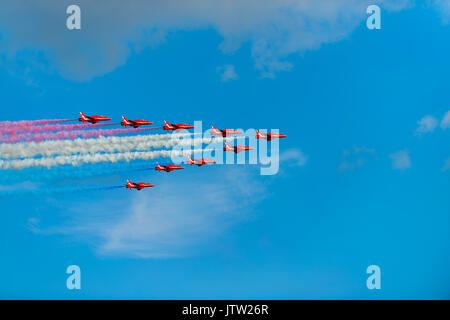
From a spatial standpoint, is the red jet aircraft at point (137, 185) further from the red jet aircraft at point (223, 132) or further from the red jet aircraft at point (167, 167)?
the red jet aircraft at point (223, 132)

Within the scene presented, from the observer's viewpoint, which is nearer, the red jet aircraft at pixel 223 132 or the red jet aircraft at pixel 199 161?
the red jet aircraft at pixel 223 132

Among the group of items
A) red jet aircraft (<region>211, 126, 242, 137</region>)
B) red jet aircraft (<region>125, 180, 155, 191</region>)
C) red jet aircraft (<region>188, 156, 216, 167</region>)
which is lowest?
red jet aircraft (<region>125, 180, 155, 191</region>)

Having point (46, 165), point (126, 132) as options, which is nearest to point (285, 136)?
point (126, 132)

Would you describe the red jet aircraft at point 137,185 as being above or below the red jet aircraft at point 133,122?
below

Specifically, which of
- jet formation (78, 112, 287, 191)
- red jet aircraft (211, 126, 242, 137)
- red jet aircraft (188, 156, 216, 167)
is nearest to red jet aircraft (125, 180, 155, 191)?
jet formation (78, 112, 287, 191)

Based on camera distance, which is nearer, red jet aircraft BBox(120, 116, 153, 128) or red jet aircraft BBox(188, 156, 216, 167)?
red jet aircraft BBox(120, 116, 153, 128)

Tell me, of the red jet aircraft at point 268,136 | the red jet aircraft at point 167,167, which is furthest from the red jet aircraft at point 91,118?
the red jet aircraft at point 268,136

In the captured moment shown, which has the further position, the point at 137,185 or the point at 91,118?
the point at 137,185

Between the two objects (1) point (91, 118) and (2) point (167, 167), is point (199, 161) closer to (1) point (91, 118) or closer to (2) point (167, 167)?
(2) point (167, 167)

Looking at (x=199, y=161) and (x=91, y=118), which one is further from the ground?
(x=91, y=118)

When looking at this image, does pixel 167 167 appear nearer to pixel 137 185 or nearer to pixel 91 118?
pixel 137 185

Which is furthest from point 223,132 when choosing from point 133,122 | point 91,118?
point 91,118

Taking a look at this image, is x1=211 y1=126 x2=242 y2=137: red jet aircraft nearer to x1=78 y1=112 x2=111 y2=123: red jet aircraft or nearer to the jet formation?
the jet formation

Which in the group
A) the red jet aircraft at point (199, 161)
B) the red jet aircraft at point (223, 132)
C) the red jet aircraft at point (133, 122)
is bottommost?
the red jet aircraft at point (199, 161)
